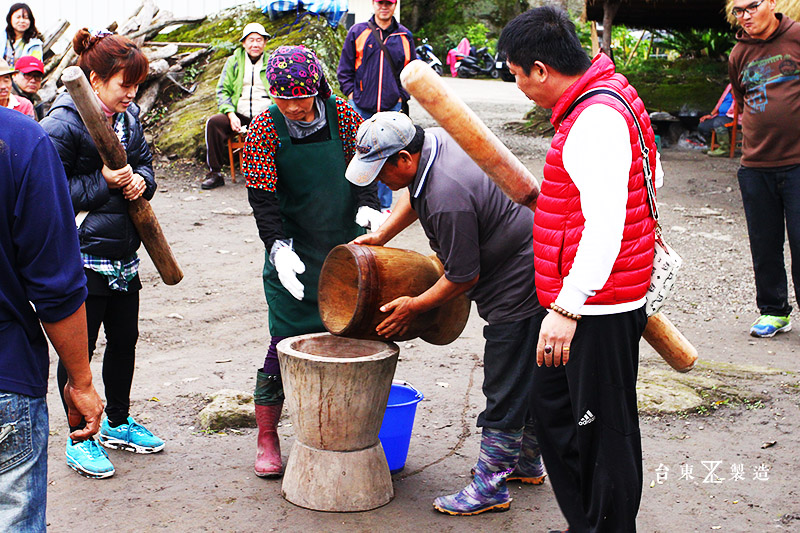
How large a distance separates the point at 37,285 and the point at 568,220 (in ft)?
5.13

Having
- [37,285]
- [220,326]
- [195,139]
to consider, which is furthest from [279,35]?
[37,285]

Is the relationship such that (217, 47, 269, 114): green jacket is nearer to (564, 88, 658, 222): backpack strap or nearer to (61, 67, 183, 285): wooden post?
(61, 67, 183, 285): wooden post

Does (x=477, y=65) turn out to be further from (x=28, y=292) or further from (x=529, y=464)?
(x=28, y=292)

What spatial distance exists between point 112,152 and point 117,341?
35.4 inches

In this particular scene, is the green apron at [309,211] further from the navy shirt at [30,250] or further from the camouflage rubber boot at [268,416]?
the navy shirt at [30,250]

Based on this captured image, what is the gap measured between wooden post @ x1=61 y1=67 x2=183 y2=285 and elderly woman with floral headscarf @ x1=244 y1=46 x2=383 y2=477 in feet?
1.49

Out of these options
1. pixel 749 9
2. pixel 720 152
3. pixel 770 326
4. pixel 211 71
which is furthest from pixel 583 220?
pixel 720 152

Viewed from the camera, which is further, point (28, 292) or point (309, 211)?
point (309, 211)

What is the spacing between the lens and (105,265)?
144 inches

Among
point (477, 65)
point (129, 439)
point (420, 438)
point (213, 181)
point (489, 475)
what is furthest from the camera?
point (477, 65)

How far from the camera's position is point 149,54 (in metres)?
12.4

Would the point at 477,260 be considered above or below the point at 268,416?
above

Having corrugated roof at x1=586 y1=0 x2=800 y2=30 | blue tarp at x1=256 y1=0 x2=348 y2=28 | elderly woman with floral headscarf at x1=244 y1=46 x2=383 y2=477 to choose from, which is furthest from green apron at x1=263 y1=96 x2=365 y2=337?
corrugated roof at x1=586 y1=0 x2=800 y2=30

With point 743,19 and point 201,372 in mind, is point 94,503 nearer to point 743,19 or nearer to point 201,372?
point 201,372
